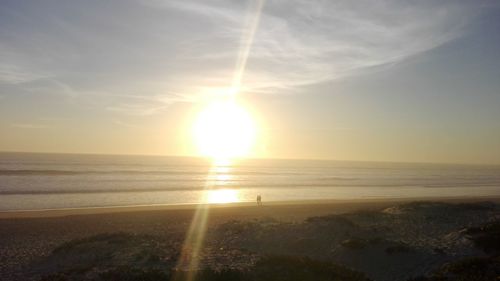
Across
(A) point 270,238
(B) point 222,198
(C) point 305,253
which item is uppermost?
(B) point 222,198

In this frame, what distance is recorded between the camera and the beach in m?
18.1

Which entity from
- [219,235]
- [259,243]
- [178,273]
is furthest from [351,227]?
[178,273]

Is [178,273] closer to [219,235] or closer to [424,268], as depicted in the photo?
[219,235]

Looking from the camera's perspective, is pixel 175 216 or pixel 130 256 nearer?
pixel 130 256

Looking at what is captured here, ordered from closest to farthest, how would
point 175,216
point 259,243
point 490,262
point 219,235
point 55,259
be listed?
1. point 490,262
2. point 55,259
3. point 259,243
4. point 219,235
5. point 175,216

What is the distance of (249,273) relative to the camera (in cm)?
1541

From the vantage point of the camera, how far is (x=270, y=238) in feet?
74.3

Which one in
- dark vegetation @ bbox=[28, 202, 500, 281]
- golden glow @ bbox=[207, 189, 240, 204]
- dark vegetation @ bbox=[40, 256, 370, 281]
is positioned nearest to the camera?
dark vegetation @ bbox=[40, 256, 370, 281]

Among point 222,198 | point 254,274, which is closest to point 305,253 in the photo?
point 254,274

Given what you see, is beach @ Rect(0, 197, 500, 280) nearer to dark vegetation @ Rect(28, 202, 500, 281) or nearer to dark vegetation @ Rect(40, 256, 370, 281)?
dark vegetation @ Rect(28, 202, 500, 281)

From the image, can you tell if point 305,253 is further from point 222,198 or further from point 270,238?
point 222,198

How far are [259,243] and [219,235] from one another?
2666 millimetres

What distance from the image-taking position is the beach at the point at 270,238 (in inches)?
712

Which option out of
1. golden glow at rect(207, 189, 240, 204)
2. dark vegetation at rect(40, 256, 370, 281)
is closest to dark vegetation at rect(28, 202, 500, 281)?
dark vegetation at rect(40, 256, 370, 281)
